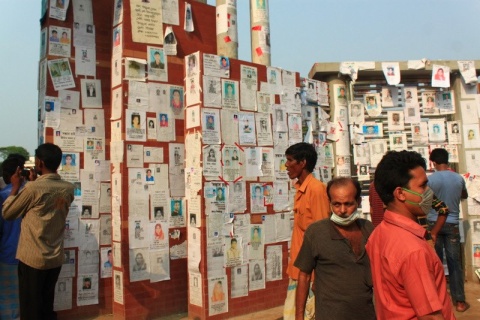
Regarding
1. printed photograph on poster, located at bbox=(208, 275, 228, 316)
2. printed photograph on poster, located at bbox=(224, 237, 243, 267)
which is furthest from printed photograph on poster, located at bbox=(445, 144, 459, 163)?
printed photograph on poster, located at bbox=(208, 275, 228, 316)

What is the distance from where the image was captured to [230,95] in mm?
5363

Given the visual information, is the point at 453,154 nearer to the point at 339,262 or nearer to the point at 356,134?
the point at 356,134

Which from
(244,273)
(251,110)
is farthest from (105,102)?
(244,273)

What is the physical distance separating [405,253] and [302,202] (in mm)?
1709

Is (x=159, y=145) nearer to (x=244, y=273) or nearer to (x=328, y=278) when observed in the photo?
(x=244, y=273)

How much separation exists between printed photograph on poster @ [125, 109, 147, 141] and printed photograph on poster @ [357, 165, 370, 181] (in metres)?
3.14

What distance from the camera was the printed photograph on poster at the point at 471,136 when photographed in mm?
7004

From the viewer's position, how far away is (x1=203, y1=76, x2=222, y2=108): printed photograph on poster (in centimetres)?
511

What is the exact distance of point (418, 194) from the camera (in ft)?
6.16

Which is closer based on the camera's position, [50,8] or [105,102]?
[50,8]

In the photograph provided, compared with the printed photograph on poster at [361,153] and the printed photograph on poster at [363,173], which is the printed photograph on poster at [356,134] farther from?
the printed photograph on poster at [363,173]

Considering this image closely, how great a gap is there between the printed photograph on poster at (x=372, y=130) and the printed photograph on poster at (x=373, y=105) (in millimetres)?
141

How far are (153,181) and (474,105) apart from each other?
4.84 meters

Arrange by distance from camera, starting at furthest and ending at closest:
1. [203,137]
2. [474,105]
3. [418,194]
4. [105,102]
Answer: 1. [474,105]
2. [105,102]
3. [203,137]
4. [418,194]
